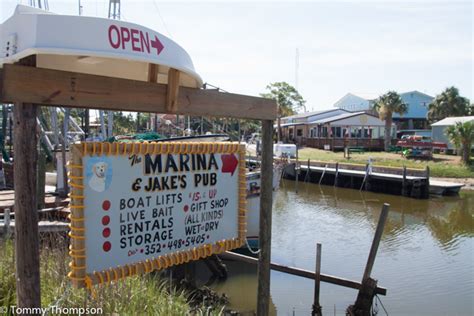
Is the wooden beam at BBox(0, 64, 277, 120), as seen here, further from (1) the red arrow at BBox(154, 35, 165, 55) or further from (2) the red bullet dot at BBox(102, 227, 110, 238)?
(2) the red bullet dot at BBox(102, 227, 110, 238)

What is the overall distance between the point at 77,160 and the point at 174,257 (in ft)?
4.22

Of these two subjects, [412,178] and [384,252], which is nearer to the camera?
[384,252]

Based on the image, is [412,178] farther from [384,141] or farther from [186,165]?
[186,165]

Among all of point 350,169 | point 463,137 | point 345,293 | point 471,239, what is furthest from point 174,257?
point 463,137

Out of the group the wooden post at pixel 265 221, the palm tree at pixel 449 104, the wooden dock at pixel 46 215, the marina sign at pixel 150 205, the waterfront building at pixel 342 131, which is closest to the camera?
the marina sign at pixel 150 205

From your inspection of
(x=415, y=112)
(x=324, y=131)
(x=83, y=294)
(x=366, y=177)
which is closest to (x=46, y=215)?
(x=83, y=294)

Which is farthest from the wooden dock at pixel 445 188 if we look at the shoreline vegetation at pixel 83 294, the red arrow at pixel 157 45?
the red arrow at pixel 157 45

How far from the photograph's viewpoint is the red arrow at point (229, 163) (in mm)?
4527

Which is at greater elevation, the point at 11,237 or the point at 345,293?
the point at 11,237

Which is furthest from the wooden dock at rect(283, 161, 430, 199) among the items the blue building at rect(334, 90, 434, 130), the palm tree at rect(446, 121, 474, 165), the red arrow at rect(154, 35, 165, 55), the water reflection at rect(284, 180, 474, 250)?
the blue building at rect(334, 90, 434, 130)

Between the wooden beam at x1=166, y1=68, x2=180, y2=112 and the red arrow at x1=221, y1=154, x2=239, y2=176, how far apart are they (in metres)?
0.92

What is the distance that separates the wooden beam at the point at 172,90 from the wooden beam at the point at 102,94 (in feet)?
0.12

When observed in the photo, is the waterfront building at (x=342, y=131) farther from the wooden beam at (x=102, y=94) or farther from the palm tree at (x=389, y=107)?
the wooden beam at (x=102, y=94)

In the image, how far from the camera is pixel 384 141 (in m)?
44.1
